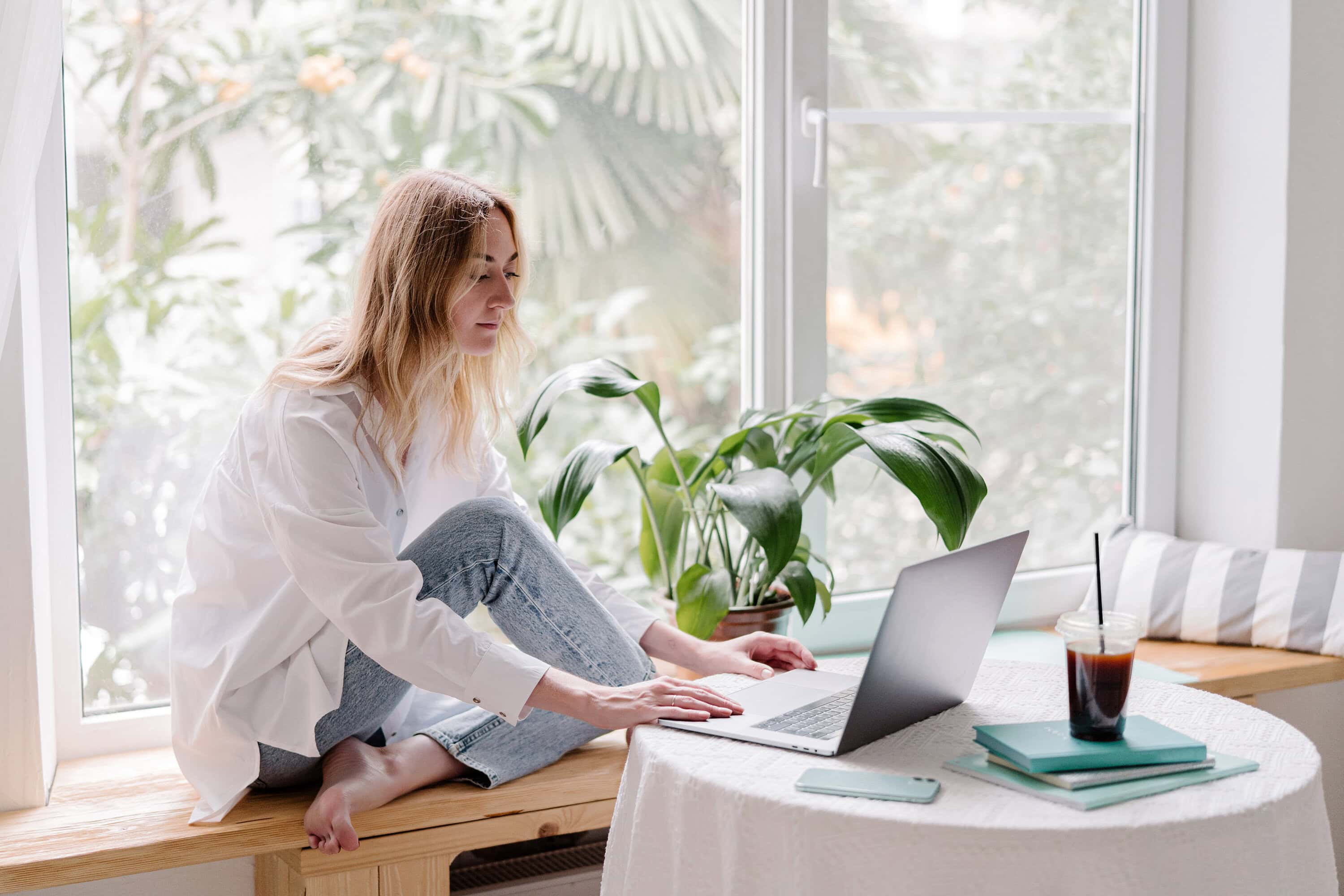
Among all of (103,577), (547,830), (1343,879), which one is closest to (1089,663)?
(547,830)

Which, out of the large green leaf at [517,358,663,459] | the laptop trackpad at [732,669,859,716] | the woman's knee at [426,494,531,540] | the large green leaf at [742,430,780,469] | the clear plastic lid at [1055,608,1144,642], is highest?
the large green leaf at [517,358,663,459]

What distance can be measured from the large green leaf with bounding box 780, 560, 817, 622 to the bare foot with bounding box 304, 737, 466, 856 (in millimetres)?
597

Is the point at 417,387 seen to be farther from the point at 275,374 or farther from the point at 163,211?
the point at 163,211

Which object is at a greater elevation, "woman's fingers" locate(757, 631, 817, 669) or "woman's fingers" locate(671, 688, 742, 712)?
"woman's fingers" locate(671, 688, 742, 712)

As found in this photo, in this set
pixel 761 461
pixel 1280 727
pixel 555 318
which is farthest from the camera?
pixel 555 318

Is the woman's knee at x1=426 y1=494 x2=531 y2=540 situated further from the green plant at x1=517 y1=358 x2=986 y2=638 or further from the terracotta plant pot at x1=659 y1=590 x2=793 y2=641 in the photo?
the terracotta plant pot at x1=659 y1=590 x2=793 y2=641

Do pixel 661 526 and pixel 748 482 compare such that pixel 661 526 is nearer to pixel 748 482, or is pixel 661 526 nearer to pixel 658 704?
pixel 748 482

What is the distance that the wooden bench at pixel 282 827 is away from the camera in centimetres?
150

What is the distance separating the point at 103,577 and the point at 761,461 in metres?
1.07

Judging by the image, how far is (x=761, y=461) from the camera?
200 centimetres

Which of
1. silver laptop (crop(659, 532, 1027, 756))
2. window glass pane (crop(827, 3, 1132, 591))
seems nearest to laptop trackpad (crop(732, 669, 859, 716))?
silver laptop (crop(659, 532, 1027, 756))

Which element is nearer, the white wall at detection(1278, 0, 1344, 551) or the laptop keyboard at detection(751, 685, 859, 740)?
the laptop keyboard at detection(751, 685, 859, 740)

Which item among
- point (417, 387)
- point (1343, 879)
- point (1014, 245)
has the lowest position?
point (1343, 879)

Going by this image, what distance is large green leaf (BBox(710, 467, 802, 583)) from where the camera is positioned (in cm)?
177
